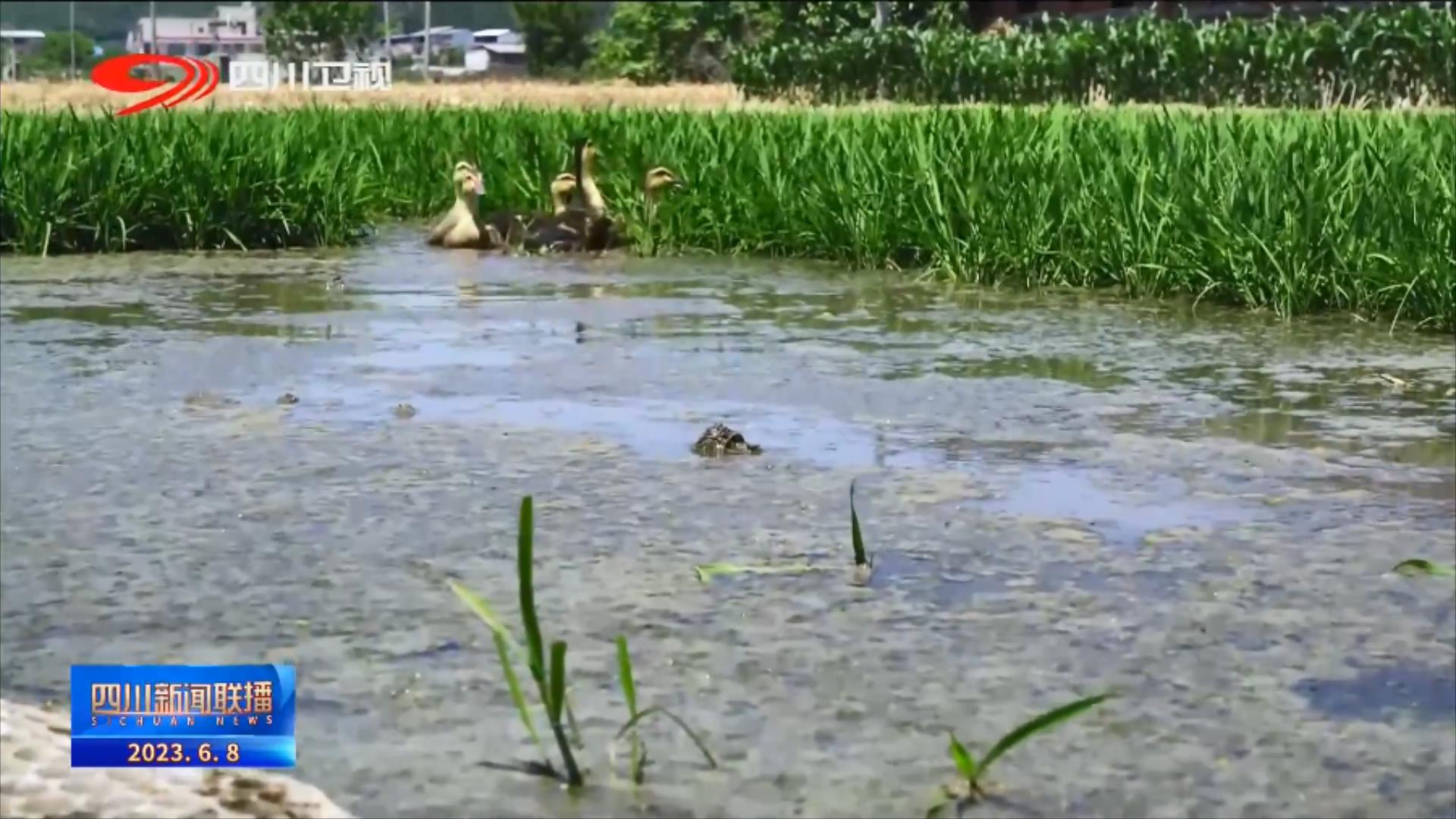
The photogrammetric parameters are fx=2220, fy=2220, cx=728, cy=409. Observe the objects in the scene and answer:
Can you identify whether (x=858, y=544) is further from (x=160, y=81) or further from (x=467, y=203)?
(x=467, y=203)

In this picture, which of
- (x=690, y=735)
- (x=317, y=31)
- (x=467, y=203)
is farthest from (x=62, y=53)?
(x=317, y=31)

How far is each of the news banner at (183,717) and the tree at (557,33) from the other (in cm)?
5662

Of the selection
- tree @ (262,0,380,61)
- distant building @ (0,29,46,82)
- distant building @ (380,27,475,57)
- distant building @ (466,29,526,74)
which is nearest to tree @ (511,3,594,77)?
distant building @ (466,29,526,74)

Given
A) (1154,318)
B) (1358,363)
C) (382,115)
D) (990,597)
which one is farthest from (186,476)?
(382,115)

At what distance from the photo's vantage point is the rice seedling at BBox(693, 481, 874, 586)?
3564mm

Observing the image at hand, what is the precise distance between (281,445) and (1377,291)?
400 cm

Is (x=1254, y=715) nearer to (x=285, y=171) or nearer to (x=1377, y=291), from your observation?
(x=1377, y=291)

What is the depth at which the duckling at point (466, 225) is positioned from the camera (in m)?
11.1

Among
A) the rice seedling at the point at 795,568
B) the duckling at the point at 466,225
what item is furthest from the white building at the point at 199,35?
the duckling at the point at 466,225

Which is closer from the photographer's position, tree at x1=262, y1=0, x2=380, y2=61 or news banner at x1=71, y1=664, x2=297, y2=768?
news banner at x1=71, y1=664, x2=297, y2=768

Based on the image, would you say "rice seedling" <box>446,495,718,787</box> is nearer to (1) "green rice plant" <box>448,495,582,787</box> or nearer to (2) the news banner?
(1) "green rice plant" <box>448,495,582,787</box>

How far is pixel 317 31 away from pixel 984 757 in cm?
1650

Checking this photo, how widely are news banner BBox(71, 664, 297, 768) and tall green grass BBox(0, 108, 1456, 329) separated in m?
6.31

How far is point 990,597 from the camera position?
11.5ft
